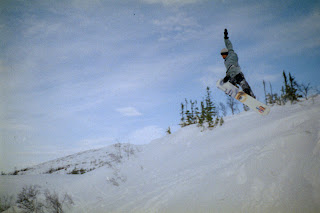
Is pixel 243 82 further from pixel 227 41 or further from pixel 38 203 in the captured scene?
pixel 38 203

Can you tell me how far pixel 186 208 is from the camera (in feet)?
9.46

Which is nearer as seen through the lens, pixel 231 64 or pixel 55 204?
pixel 55 204

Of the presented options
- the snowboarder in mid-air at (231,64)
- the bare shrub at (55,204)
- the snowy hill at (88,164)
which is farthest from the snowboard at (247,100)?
the bare shrub at (55,204)

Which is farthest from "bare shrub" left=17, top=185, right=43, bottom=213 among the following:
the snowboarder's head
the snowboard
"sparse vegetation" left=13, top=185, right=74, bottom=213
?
the snowboard

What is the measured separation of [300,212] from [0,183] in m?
9.86

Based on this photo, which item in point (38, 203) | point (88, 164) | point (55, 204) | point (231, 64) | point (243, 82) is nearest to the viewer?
point (55, 204)

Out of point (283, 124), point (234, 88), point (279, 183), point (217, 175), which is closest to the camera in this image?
point (279, 183)

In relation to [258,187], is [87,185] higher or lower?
lower

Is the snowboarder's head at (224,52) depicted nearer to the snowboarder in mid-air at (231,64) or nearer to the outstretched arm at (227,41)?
the snowboarder in mid-air at (231,64)

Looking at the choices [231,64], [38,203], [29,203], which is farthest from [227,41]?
[29,203]

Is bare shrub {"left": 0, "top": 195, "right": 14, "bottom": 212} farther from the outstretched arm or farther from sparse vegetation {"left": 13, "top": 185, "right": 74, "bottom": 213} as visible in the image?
the outstretched arm

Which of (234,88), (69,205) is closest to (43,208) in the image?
(69,205)

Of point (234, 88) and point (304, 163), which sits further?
point (234, 88)

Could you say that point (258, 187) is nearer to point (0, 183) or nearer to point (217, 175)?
point (217, 175)
